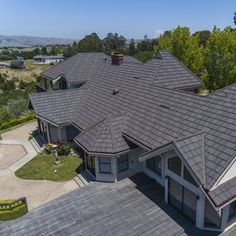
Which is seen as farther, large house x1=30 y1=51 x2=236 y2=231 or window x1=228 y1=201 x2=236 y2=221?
window x1=228 y1=201 x2=236 y2=221

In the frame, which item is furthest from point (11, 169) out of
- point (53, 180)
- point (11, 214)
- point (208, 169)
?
point (208, 169)

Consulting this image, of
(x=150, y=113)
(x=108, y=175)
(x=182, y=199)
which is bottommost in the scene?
(x=108, y=175)

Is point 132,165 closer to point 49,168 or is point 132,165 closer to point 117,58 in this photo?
point 49,168

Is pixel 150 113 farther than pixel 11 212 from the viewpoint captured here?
Yes

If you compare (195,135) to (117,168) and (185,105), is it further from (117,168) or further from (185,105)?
(117,168)

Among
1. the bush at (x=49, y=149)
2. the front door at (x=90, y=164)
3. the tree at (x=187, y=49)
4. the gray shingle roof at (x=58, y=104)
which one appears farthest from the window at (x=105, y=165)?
the tree at (x=187, y=49)

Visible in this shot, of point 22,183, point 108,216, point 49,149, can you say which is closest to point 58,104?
point 49,149

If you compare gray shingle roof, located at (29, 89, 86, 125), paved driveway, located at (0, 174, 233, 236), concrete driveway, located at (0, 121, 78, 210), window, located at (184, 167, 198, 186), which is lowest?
concrete driveway, located at (0, 121, 78, 210)

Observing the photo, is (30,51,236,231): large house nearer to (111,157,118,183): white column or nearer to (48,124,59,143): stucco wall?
(111,157,118,183): white column

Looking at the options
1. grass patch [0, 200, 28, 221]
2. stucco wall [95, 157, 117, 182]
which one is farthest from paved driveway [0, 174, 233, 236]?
stucco wall [95, 157, 117, 182]
